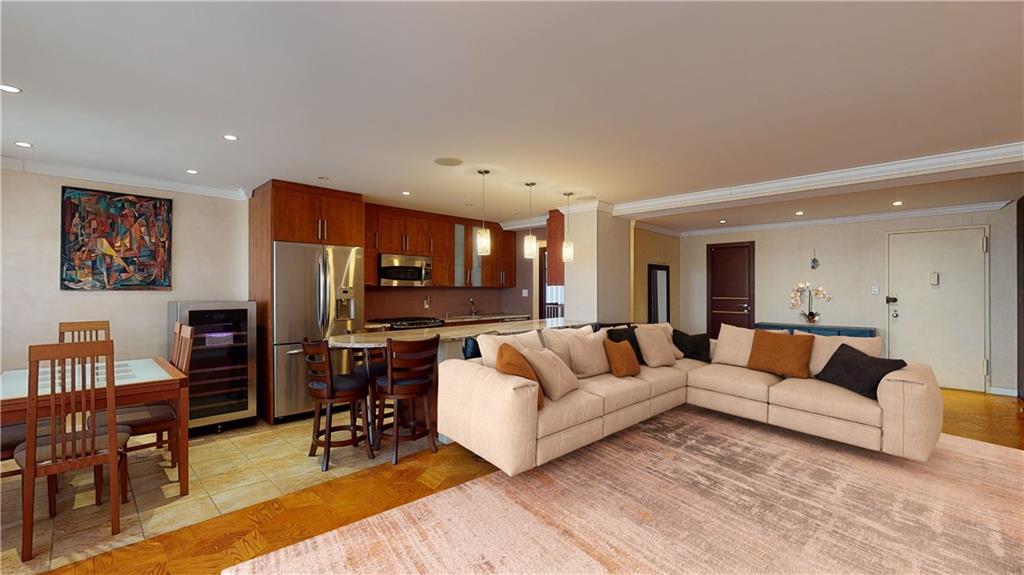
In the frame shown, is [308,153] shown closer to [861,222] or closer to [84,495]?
[84,495]

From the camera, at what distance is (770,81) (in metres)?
2.28

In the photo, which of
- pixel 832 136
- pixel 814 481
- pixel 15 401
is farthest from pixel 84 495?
pixel 832 136

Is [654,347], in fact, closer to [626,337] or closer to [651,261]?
[626,337]

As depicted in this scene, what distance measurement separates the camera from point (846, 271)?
6.25 meters

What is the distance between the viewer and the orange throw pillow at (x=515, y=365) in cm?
299

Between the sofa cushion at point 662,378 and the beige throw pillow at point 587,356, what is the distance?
0.37m

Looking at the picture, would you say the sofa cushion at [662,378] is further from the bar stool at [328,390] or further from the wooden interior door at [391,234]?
the wooden interior door at [391,234]

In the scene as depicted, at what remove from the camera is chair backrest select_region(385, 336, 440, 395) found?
3109 mm

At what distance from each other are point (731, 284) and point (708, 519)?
6.03 meters

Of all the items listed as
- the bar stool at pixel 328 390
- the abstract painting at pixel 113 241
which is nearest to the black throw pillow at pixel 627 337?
the bar stool at pixel 328 390

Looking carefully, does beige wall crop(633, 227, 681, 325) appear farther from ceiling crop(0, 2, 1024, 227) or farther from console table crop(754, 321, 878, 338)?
ceiling crop(0, 2, 1024, 227)

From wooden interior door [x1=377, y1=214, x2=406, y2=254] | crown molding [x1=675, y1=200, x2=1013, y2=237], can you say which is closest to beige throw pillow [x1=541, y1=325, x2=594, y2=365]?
wooden interior door [x1=377, y1=214, x2=406, y2=254]

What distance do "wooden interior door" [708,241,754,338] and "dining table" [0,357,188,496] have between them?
729 cm

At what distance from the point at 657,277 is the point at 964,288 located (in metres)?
3.81
